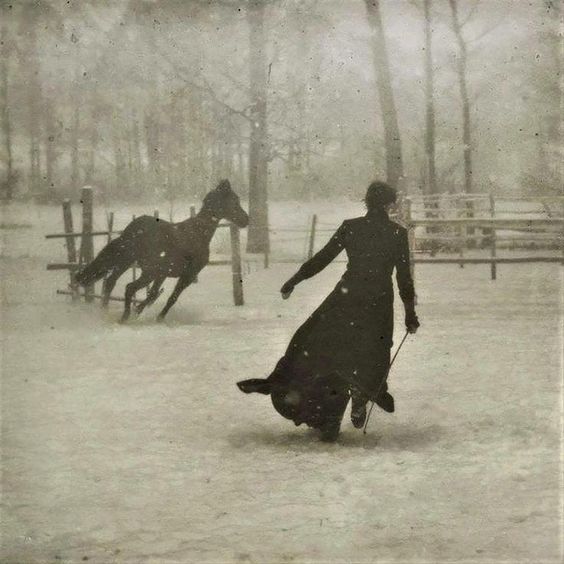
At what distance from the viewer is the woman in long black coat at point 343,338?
204 inches

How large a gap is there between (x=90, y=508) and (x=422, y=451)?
212 centimetres

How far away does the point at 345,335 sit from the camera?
5.21 m

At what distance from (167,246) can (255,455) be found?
208 inches

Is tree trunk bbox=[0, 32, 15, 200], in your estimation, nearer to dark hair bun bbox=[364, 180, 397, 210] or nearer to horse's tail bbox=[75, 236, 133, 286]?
horse's tail bbox=[75, 236, 133, 286]

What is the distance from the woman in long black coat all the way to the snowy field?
29cm

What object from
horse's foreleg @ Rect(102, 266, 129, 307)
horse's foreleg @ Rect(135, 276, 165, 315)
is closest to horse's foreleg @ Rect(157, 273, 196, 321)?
horse's foreleg @ Rect(135, 276, 165, 315)

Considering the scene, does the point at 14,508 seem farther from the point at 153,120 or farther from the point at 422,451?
the point at 153,120

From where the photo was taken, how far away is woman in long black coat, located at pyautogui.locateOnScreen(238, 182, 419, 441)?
17.0 feet

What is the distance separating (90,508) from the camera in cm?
412

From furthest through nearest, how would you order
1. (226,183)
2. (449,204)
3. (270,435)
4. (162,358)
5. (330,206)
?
1. (330,206)
2. (449,204)
3. (226,183)
4. (162,358)
5. (270,435)

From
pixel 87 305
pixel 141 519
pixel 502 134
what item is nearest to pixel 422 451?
pixel 141 519

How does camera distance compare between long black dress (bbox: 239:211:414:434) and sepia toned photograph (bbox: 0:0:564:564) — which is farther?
long black dress (bbox: 239:211:414:434)

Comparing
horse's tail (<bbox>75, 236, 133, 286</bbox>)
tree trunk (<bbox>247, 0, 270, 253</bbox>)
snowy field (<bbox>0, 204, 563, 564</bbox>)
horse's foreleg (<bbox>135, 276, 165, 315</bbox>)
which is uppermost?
tree trunk (<bbox>247, 0, 270, 253</bbox>)

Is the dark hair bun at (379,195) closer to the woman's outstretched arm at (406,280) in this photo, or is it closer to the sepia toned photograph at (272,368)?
the sepia toned photograph at (272,368)
